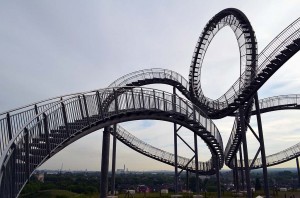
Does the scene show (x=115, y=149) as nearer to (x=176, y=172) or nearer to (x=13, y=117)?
(x=176, y=172)

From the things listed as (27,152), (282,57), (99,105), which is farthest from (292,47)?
(27,152)

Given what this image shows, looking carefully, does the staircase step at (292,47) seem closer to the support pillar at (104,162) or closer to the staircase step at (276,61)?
the staircase step at (276,61)

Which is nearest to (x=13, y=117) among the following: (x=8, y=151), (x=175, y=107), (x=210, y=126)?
(x=8, y=151)

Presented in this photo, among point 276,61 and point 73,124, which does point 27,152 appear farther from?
point 276,61

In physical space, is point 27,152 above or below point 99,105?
below

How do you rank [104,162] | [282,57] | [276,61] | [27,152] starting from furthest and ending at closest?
1. [104,162]
2. [276,61]
3. [282,57]
4. [27,152]

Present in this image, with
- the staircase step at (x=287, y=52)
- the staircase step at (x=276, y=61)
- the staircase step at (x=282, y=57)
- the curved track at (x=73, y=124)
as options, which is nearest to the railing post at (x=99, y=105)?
the curved track at (x=73, y=124)

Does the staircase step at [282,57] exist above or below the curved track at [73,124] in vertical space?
above

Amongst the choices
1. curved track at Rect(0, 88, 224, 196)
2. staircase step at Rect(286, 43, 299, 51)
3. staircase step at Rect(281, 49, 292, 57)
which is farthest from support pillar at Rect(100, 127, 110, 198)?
staircase step at Rect(286, 43, 299, 51)

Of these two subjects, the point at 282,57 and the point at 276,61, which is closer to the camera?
the point at 282,57

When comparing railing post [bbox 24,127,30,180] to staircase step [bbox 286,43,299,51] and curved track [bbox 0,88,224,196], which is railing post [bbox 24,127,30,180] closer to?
curved track [bbox 0,88,224,196]

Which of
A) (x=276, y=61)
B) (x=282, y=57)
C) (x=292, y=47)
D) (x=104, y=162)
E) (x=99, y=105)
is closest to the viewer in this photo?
(x=99, y=105)
